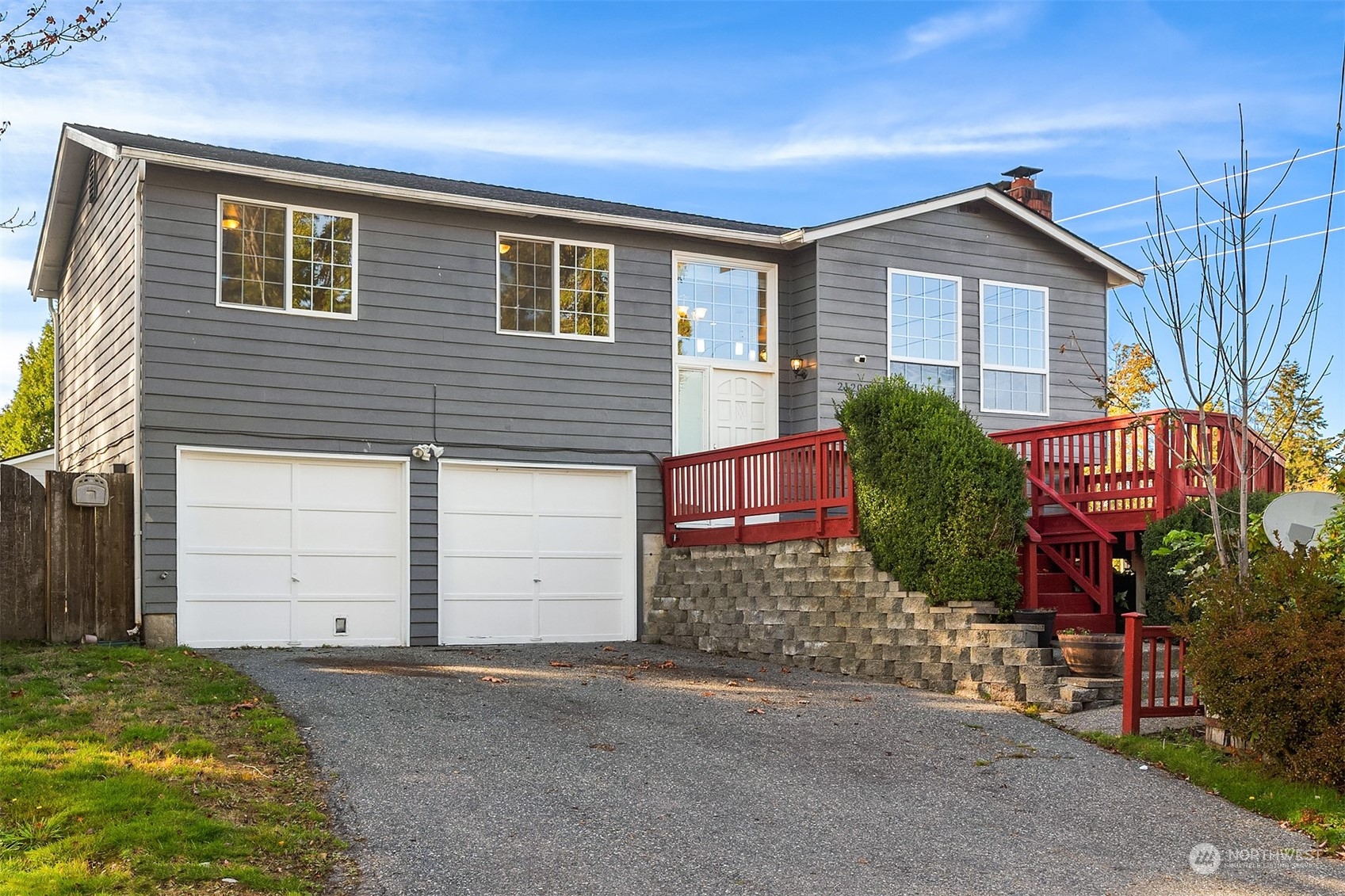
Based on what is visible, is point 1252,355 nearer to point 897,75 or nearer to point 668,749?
point 668,749

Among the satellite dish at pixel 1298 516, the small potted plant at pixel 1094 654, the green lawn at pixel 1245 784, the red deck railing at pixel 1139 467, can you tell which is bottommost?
the green lawn at pixel 1245 784

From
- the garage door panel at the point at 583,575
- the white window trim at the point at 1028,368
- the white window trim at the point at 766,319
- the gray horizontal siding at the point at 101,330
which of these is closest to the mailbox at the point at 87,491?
the gray horizontal siding at the point at 101,330

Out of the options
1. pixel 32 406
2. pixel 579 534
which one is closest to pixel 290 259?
pixel 579 534

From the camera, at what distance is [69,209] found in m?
16.5

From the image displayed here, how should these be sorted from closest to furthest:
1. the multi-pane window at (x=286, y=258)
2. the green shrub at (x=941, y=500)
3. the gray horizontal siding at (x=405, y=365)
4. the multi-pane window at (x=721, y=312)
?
1. the green shrub at (x=941, y=500)
2. the gray horizontal siding at (x=405, y=365)
3. the multi-pane window at (x=286, y=258)
4. the multi-pane window at (x=721, y=312)

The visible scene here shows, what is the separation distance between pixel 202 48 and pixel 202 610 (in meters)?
8.46

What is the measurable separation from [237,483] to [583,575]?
4064mm

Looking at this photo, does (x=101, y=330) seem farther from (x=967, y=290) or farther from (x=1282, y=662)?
(x=1282, y=662)

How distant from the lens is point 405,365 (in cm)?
1392

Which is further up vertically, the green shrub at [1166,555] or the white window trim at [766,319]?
the white window trim at [766,319]

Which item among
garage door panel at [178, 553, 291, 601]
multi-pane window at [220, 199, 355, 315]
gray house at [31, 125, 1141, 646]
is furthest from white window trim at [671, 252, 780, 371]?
garage door panel at [178, 553, 291, 601]

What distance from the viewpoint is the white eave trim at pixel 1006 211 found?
15688 mm

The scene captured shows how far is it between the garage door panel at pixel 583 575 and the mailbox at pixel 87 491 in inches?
189

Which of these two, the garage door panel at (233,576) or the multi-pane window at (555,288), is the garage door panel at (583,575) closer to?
the multi-pane window at (555,288)
